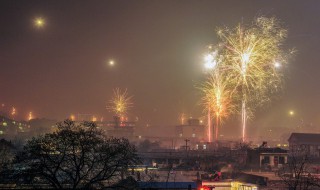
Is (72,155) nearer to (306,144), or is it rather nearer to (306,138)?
(306,144)

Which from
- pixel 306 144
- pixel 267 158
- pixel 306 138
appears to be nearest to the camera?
pixel 267 158

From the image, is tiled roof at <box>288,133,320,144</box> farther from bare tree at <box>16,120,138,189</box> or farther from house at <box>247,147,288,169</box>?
bare tree at <box>16,120,138,189</box>

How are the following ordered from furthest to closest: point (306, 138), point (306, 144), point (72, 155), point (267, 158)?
point (306, 138) < point (306, 144) < point (267, 158) < point (72, 155)

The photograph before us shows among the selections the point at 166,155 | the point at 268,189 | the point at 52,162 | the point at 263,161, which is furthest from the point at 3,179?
the point at 166,155

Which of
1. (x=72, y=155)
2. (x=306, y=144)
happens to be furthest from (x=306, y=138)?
(x=72, y=155)

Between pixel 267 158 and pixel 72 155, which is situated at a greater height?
pixel 72 155

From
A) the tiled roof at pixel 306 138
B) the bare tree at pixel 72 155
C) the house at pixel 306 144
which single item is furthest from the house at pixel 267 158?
the bare tree at pixel 72 155

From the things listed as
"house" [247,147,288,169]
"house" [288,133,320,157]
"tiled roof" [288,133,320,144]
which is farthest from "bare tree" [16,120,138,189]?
"tiled roof" [288,133,320,144]

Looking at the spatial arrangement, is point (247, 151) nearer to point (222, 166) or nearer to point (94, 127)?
point (222, 166)
